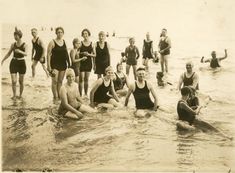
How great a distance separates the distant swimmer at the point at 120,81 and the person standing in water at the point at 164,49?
0.78 feet

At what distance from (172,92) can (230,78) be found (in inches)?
14.0

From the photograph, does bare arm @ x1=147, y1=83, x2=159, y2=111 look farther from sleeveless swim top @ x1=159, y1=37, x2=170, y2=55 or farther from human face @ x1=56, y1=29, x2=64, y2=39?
human face @ x1=56, y1=29, x2=64, y2=39

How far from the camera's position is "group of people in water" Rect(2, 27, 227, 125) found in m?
2.31

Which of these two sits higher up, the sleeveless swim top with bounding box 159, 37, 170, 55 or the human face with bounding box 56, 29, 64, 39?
the human face with bounding box 56, 29, 64, 39

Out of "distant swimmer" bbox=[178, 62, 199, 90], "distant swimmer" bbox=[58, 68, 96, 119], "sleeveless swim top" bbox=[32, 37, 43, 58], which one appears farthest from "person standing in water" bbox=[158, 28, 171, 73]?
"sleeveless swim top" bbox=[32, 37, 43, 58]

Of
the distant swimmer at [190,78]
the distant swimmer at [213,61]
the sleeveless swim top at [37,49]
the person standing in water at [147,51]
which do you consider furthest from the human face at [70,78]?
the distant swimmer at [213,61]

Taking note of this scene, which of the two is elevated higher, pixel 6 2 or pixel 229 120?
pixel 6 2

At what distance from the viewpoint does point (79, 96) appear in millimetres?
2309

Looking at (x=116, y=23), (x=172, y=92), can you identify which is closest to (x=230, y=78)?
(x=172, y=92)

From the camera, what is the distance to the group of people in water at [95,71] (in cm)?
231

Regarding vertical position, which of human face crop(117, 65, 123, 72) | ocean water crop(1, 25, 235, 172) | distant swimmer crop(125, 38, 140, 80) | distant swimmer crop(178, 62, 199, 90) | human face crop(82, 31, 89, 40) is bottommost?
ocean water crop(1, 25, 235, 172)

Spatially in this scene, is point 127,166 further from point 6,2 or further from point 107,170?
point 6,2

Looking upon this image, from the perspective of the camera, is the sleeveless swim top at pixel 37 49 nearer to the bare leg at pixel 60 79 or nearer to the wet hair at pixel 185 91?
the bare leg at pixel 60 79

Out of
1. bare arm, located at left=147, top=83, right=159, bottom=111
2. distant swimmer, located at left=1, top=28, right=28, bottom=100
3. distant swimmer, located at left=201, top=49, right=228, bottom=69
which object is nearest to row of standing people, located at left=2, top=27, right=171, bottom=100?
distant swimmer, located at left=1, top=28, right=28, bottom=100
